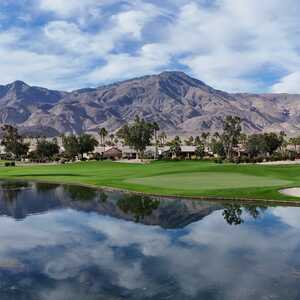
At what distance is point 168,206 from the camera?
143 ft

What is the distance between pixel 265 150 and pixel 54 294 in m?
164

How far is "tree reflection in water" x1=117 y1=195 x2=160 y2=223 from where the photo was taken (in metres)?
40.1

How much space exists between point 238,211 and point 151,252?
15839mm

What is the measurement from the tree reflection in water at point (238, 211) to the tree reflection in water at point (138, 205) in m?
6.64

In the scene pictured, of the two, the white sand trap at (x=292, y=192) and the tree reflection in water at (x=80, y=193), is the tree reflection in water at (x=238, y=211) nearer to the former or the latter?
the white sand trap at (x=292, y=192)

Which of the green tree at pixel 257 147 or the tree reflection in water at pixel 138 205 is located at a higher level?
the green tree at pixel 257 147

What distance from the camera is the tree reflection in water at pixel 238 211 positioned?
1410 inches

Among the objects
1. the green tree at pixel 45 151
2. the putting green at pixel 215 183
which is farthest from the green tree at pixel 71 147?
the putting green at pixel 215 183

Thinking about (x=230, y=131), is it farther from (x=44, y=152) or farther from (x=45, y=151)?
(x=44, y=152)

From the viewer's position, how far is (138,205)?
45062mm

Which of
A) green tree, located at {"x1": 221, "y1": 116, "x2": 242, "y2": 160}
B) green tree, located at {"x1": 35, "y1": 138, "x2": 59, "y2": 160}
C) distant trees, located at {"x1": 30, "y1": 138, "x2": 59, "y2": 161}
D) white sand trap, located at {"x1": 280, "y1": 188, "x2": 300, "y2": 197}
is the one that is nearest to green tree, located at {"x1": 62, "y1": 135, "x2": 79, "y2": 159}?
distant trees, located at {"x1": 30, "y1": 138, "x2": 59, "y2": 161}

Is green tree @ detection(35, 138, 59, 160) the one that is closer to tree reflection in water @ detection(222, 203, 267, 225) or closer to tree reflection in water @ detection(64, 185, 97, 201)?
tree reflection in water @ detection(64, 185, 97, 201)

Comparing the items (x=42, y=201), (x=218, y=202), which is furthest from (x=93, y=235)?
(x=42, y=201)

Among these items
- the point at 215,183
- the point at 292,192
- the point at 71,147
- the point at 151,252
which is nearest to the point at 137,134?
the point at 71,147
